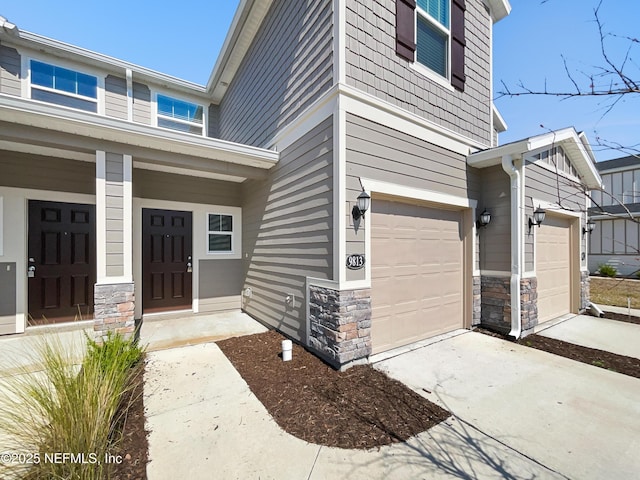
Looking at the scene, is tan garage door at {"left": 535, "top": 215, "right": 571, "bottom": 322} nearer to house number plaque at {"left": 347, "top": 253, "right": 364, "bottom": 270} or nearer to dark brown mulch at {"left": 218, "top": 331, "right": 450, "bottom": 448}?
house number plaque at {"left": 347, "top": 253, "right": 364, "bottom": 270}

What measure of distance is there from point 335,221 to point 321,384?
72.9 inches

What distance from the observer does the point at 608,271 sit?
12680mm

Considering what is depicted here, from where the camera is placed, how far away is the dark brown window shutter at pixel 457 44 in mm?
4922

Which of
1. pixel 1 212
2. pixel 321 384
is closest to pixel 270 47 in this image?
pixel 1 212

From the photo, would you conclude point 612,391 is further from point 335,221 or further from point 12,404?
point 12,404

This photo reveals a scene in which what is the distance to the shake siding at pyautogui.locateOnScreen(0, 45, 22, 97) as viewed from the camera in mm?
5699

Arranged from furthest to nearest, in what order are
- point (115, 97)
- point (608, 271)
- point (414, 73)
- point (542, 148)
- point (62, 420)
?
point (608, 271) → point (115, 97) → point (542, 148) → point (414, 73) → point (62, 420)

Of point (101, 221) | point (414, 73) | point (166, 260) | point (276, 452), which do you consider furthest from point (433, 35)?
point (166, 260)

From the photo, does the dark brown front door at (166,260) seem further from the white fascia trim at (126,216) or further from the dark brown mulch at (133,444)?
the dark brown mulch at (133,444)

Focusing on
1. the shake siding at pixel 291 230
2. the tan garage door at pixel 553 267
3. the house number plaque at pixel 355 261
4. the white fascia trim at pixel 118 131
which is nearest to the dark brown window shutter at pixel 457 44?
the shake siding at pixel 291 230

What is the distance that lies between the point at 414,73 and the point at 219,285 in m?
5.37

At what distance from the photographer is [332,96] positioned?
3.55 metres

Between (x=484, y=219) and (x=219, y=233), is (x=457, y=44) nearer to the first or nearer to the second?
(x=484, y=219)

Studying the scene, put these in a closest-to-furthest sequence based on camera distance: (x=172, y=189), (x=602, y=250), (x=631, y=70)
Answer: (x=631, y=70) → (x=172, y=189) → (x=602, y=250)
